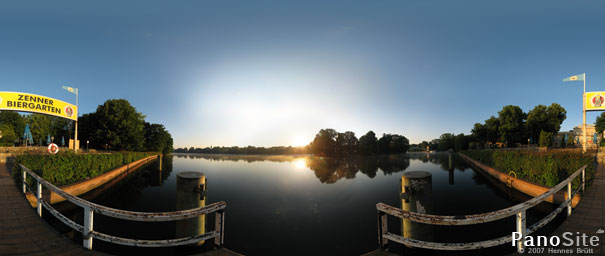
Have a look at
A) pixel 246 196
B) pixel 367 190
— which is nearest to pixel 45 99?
pixel 246 196

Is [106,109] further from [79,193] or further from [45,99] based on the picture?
[79,193]

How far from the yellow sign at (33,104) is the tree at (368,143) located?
6946cm

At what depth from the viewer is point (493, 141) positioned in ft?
189

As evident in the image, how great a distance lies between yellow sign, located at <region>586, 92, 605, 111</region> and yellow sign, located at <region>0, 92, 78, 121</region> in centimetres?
4428

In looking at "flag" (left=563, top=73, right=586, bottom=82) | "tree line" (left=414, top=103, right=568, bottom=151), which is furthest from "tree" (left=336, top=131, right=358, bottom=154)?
"flag" (left=563, top=73, right=586, bottom=82)

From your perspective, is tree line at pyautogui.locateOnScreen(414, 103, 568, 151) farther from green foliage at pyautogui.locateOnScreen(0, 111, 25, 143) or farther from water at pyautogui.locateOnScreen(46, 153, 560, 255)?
green foliage at pyautogui.locateOnScreen(0, 111, 25, 143)

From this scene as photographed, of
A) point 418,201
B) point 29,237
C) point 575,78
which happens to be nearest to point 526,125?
point 575,78

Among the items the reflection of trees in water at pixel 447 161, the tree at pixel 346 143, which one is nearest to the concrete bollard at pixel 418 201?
Result: the reflection of trees in water at pixel 447 161

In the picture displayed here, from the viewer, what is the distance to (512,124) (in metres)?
47.5

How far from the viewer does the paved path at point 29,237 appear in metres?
3.54

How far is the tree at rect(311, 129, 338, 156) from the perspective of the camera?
73.6 m

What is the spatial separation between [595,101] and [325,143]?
57450mm

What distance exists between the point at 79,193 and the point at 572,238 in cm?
1707

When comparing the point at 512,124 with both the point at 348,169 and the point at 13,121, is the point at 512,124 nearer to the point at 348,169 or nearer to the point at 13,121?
the point at 348,169
